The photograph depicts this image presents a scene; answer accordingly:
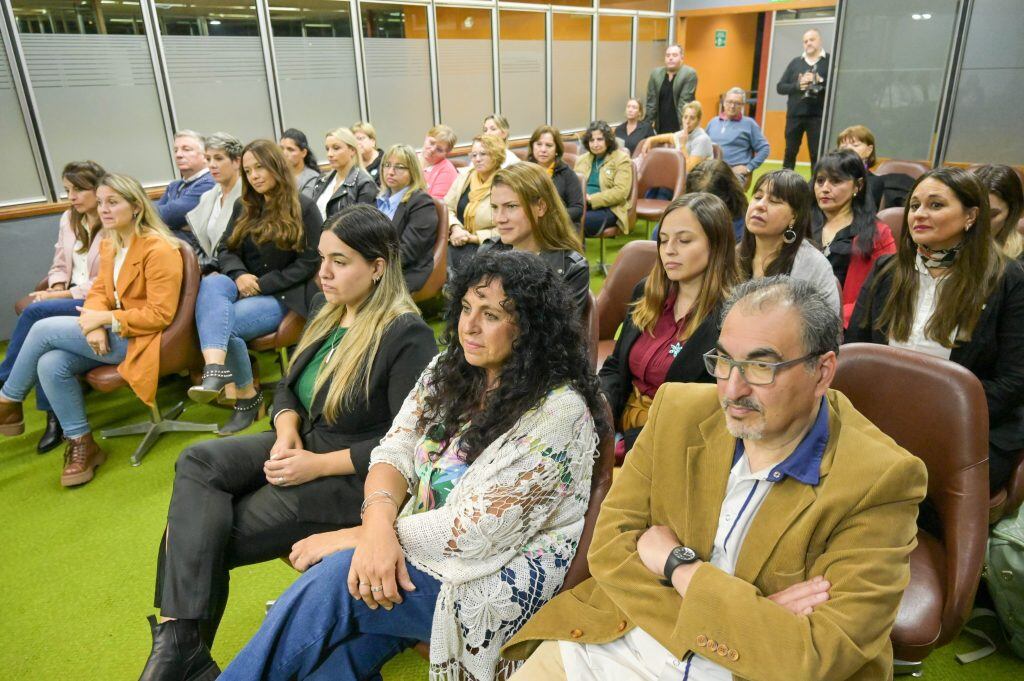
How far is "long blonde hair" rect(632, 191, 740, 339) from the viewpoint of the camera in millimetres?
2197

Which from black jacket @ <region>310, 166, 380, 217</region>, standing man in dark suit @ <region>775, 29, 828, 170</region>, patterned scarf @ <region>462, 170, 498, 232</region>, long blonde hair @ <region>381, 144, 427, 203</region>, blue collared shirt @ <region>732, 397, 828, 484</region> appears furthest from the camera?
standing man in dark suit @ <region>775, 29, 828, 170</region>

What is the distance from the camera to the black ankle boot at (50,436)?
3406 mm

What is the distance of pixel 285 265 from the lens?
12.0 feet

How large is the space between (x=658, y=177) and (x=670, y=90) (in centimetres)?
268

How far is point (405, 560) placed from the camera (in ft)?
5.27

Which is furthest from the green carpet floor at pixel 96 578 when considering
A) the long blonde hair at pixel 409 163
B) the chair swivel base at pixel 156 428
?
the long blonde hair at pixel 409 163

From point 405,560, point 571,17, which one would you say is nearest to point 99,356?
point 405,560

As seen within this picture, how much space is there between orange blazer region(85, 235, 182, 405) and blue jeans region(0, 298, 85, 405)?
461 mm

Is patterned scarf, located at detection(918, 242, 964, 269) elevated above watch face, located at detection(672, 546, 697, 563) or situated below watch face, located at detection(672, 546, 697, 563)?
above

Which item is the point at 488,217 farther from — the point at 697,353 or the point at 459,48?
the point at 459,48

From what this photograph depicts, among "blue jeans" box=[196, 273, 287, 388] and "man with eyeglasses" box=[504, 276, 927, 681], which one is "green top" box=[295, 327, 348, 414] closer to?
"man with eyeglasses" box=[504, 276, 927, 681]

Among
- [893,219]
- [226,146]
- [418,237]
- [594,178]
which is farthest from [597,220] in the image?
[226,146]

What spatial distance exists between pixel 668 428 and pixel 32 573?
2.54 meters

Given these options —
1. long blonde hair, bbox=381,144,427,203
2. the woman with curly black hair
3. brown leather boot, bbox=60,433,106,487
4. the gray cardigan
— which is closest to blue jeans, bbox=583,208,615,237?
long blonde hair, bbox=381,144,427,203
